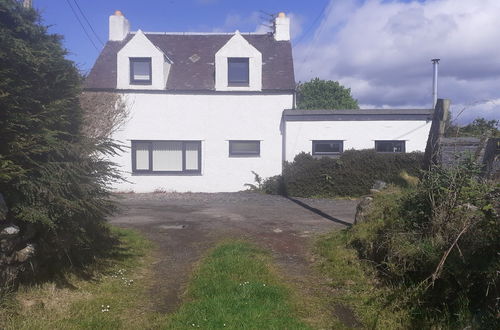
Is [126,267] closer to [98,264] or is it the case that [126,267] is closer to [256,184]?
[98,264]

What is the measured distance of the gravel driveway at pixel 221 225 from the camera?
22.1 ft

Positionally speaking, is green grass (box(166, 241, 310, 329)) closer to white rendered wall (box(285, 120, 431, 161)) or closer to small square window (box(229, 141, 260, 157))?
white rendered wall (box(285, 120, 431, 161))

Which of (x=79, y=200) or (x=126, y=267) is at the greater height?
(x=79, y=200)

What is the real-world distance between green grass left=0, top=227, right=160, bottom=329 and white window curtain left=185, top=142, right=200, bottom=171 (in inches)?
498

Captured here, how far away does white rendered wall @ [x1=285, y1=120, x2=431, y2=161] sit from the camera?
60.0 ft

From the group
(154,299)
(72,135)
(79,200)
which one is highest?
(72,135)

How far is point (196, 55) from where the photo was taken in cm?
2153

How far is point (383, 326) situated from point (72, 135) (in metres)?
4.63

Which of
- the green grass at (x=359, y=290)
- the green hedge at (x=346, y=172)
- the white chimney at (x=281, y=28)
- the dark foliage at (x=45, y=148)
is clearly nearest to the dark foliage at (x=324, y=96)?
the white chimney at (x=281, y=28)

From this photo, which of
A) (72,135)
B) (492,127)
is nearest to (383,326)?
(492,127)

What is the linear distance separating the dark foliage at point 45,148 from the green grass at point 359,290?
3.45 metres

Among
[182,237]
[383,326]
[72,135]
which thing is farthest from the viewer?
[182,237]

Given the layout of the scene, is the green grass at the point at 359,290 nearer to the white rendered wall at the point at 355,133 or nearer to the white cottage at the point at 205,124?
the white rendered wall at the point at 355,133

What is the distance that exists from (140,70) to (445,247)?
16.8 m
